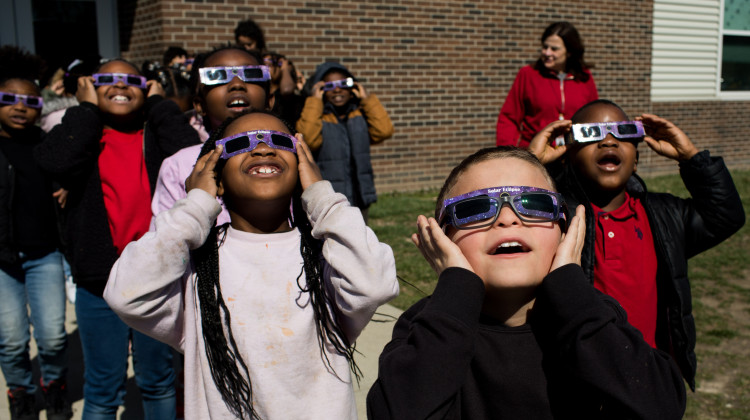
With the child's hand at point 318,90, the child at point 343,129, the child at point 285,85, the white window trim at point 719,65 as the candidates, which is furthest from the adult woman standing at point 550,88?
the white window trim at point 719,65

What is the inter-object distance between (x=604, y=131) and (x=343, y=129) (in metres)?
2.59

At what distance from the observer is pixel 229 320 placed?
2.22 metres

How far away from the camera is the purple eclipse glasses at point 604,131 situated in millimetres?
2965

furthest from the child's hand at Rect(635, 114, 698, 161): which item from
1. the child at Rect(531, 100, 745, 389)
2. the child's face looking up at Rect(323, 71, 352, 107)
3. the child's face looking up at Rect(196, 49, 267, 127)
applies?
the child's face looking up at Rect(323, 71, 352, 107)

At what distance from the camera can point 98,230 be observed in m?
3.27

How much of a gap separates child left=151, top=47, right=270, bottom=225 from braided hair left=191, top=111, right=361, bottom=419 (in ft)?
1.89

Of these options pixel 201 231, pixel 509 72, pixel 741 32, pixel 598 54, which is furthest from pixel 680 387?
→ pixel 741 32

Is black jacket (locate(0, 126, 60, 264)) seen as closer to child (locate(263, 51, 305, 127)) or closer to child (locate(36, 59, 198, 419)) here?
child (locate(36, 59, 198, 419))

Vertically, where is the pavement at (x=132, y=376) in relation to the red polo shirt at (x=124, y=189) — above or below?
below

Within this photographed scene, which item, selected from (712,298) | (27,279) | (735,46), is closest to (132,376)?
(27,279)

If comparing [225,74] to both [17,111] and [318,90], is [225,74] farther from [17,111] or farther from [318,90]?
[318,90]

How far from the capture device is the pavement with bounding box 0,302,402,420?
417 centimetres

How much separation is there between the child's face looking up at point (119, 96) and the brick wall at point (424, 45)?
4.83m

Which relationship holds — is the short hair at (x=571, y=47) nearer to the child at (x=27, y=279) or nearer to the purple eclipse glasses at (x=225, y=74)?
the purple eclipse glasses at (x=225, y=74)
